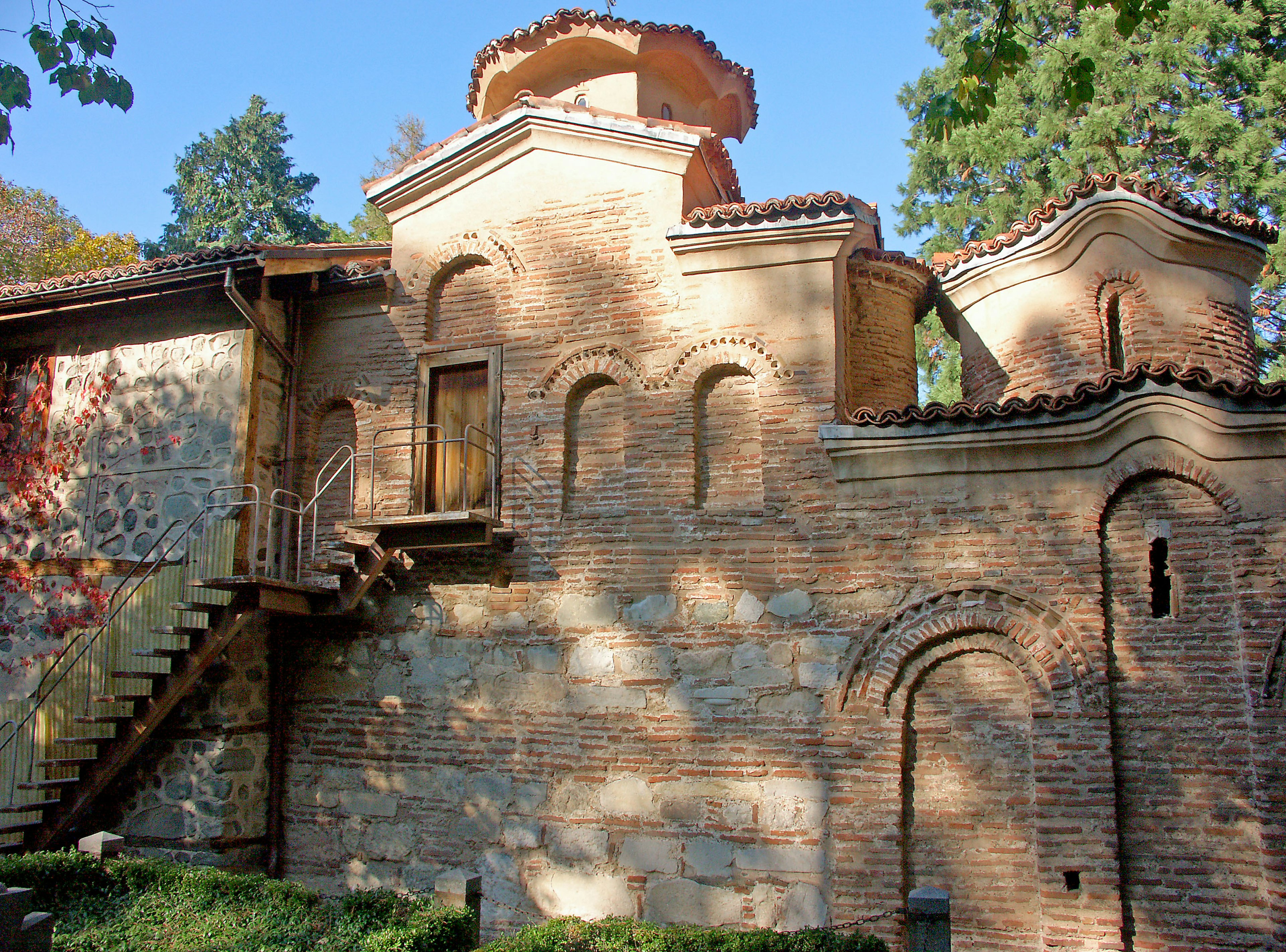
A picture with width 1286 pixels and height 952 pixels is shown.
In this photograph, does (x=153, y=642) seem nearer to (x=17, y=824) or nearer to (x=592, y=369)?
(x=17, y=824)

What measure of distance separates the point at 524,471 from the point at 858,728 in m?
4.06

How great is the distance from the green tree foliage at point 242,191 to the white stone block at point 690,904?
24.6 m

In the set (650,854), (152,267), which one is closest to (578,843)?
(650,854)

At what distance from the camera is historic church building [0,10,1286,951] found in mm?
8000

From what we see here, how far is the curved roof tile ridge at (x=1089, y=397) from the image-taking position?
788 centimetres

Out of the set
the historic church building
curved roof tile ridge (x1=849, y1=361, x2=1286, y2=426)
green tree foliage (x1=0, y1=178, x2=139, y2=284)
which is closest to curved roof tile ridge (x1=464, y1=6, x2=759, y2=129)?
the historic church building

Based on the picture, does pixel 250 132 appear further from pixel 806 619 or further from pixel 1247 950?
pixel 1247 950

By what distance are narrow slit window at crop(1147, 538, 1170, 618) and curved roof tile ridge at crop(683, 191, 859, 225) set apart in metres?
4.08

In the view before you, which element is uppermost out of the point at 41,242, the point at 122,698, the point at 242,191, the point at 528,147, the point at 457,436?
the point at 242,191

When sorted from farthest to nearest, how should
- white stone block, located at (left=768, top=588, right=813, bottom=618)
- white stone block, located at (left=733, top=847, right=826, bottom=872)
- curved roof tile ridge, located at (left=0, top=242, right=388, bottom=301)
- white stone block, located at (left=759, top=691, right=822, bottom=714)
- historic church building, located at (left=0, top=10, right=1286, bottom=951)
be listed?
curved roof tile ridge, located at (left=0, top=242, right=388, bottom=301) < white stone block, located at (left=768, top=588, right=813, bottom=618) < white stone block, located at (left=759, top=691, right=822, bottom=714) < white stone block, located at (left=733, top=847, right=826, bottom=872) < historic church building, located at (left=0, top=10, right=1286, bottom=951)

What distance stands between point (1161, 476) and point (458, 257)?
23.7 feet

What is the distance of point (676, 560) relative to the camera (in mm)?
9375

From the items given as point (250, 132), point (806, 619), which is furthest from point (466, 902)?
point (250, 132)

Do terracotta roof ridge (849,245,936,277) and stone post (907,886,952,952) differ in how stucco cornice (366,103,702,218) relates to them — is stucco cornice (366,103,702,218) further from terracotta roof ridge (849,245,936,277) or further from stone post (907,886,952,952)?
stone post (907,886,952,952)
